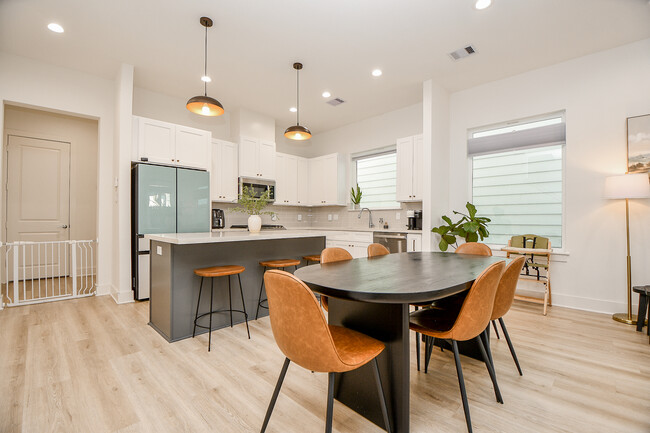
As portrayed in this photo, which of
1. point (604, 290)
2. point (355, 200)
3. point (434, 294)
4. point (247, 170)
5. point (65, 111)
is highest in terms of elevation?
point (65, 111)

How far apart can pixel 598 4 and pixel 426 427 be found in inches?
156

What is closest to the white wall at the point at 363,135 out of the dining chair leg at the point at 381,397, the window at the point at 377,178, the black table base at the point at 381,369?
the window at the point at 377,178

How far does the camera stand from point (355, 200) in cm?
604

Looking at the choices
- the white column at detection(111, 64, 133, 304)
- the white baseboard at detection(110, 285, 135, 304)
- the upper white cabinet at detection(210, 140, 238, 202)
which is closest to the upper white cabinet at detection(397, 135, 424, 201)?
the upper white cabinet at detection(210, 140, 238, 202)

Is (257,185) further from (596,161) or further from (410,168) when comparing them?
(596,161)

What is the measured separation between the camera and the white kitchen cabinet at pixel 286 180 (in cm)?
612

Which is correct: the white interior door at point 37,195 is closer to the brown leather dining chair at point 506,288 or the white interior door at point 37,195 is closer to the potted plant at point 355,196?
the potted plant at point 355,196

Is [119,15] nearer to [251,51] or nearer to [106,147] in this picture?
[251,51]

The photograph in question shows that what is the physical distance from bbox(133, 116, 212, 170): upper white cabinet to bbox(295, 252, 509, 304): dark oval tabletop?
3.55m

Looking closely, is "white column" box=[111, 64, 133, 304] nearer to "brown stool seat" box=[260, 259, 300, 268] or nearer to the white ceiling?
the white ceiling

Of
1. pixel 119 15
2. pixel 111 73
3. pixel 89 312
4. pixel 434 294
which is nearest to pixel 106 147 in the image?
pixel 111 73

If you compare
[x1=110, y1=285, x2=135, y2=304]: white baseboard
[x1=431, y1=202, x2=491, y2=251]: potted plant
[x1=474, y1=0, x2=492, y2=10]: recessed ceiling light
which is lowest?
[x1=110, y1=285, x2=135, y2=304]: white baseboard

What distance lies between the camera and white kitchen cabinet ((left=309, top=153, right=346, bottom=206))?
245 inches

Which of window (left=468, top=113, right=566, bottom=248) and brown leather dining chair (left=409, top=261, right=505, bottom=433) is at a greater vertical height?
window (left=468, top=113, right=566, bottom=248)
